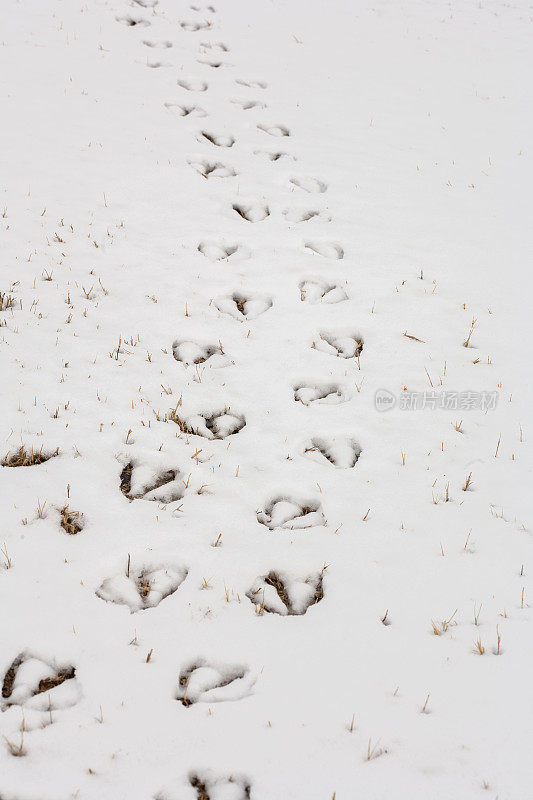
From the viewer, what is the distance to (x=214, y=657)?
7.96 ft

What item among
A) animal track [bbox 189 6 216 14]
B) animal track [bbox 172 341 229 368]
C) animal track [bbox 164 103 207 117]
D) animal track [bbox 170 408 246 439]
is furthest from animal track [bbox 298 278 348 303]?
animal track [bbox 189 6 216 14]

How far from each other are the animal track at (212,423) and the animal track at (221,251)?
1878mm

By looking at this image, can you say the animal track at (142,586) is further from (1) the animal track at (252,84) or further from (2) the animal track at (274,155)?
(1) the animal track at (252,84)

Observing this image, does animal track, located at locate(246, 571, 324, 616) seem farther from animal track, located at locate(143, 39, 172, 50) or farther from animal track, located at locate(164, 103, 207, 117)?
animal track, located at locate(143, 39, 172, 50)

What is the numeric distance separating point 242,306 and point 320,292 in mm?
642

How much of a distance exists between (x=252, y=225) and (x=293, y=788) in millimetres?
4570

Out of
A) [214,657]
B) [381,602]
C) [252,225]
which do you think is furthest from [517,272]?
[214,657]

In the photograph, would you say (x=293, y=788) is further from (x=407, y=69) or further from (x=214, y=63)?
(x=407, y=69)

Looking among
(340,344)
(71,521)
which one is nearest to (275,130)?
(340,344)

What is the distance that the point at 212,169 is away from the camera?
20.9 ft

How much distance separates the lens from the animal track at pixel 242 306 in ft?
14.9

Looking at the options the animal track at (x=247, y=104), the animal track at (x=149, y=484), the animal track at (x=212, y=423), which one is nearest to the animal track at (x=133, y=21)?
the animal track at (x=247, y=104)

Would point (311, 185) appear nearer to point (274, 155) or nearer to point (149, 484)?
point (274, 155)

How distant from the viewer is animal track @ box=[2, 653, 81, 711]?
7.25 ft
